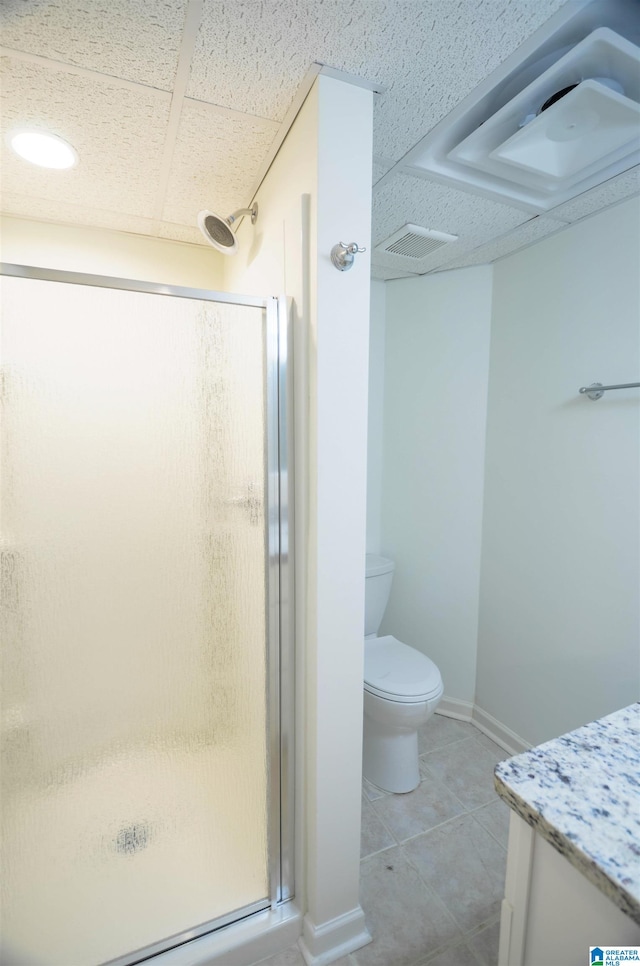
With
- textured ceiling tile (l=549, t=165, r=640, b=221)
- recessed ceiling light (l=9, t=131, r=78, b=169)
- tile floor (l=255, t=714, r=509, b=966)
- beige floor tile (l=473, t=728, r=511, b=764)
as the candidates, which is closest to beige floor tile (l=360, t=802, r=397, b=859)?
tile floor (l=255, t=714, r=509, b=966)

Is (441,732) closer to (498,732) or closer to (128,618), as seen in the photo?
(498,732)

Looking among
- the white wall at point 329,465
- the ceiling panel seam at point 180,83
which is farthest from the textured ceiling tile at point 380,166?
the ceiling panel seam at point 180,83

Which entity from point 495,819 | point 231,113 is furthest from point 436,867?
point 231,113

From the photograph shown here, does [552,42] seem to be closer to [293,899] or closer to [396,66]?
[396,66]

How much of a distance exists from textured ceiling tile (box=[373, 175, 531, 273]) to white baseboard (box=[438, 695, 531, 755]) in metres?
2.24

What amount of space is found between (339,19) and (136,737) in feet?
5.71

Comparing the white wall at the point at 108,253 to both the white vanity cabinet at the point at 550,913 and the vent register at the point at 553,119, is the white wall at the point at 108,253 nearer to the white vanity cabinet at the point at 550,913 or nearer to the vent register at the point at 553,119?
the vent register at the point at 553,119

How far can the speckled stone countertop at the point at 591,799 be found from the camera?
0.53 metres

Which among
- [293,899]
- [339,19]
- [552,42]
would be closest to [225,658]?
[293,899]

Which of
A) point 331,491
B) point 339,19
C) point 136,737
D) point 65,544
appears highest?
point 339,19

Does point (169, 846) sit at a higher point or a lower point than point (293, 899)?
higher

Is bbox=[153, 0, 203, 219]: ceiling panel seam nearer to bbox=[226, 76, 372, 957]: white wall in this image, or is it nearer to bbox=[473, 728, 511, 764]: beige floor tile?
bbox=[226, 76, 372, 957]: white wall

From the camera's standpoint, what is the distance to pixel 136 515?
1.10m

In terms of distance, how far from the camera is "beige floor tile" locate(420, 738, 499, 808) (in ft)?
5.89
